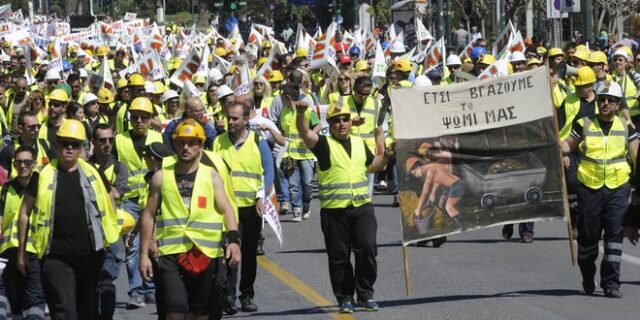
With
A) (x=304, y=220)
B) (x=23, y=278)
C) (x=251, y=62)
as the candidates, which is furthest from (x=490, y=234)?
(x=251, y=62)

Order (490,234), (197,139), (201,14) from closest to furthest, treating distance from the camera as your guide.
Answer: (197,139), (490,234), (201,14)

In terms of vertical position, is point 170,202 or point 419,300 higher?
point 170,202

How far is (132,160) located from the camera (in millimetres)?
12688

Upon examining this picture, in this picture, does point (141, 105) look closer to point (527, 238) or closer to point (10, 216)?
point (10, 216)

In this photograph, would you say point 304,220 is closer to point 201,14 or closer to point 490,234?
point 490,234

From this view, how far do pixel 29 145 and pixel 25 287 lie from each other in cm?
192

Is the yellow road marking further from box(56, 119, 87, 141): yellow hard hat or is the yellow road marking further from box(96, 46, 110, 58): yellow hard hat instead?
box(96, 46, 110, 58): yellow hard hat

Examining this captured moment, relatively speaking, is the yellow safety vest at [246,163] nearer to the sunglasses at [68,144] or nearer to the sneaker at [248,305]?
the sneaker at [248,305]

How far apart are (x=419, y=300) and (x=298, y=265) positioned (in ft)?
8.18

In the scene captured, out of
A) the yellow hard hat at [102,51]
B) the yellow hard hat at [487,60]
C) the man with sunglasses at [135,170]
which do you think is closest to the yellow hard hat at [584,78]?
the man with sunglasses at [135,170]

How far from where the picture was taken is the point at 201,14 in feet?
379

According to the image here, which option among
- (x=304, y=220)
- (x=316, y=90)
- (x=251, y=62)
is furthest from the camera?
(x=251, y=62)

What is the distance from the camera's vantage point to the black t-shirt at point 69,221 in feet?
32.5

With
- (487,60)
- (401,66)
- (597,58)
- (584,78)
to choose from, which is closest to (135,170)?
(584,78)
